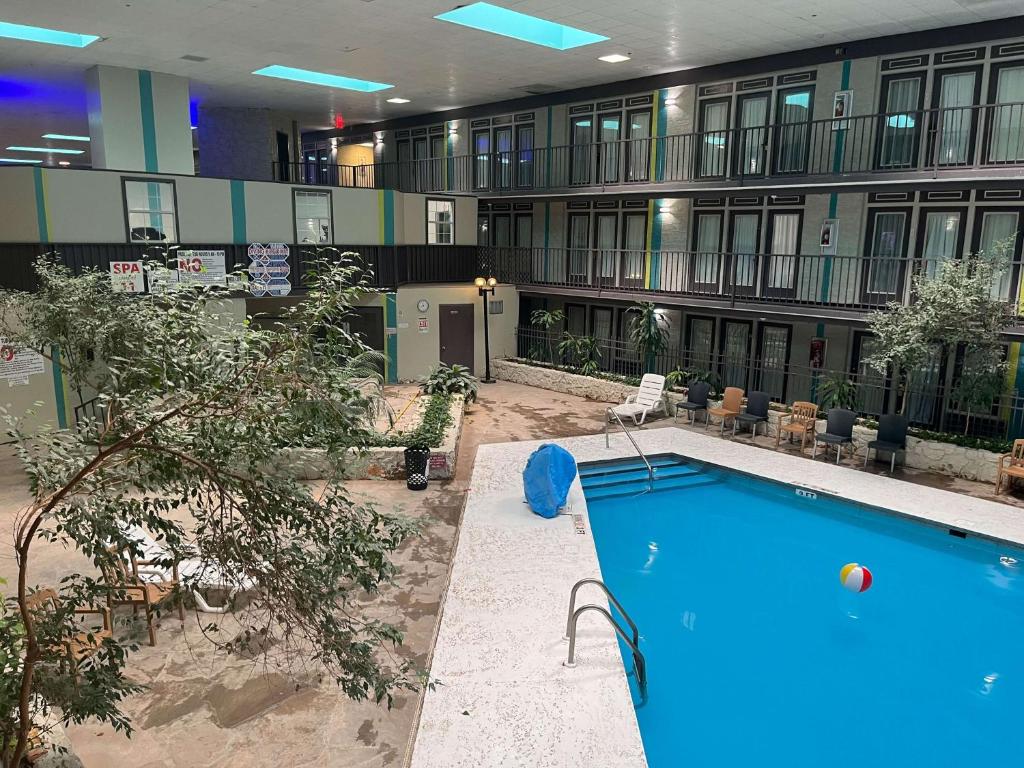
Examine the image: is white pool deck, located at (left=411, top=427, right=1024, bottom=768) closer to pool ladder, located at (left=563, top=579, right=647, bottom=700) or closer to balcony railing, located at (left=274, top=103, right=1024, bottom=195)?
pool ladder, located at (left=563, top=579, right=647, bottom=700)

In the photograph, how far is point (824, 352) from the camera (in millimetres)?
16812

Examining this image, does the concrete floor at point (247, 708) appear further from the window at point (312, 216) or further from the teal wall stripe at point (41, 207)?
the window at point (312, 216)

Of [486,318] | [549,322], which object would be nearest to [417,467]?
[486,318]

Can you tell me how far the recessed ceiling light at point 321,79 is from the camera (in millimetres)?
18312

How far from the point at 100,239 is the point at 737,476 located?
13384 mm

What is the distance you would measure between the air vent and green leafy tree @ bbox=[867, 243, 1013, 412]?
441 inches

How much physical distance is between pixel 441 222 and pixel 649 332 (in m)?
6.99

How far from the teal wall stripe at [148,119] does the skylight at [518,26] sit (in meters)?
8.40

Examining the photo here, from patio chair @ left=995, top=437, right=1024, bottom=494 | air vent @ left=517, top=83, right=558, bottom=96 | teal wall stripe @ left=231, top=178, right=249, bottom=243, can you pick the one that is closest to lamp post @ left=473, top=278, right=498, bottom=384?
air vent @ left=517, top=83, right=558, bottom=96

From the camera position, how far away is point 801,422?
1470cm

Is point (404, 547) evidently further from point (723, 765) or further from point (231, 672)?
point (723, 765)

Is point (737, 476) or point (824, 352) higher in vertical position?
point (824, 352)

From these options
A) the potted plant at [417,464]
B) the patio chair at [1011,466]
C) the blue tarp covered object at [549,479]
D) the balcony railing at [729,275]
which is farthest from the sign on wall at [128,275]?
the patio chair at [1011,466]

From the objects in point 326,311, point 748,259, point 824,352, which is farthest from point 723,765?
point 748,259
